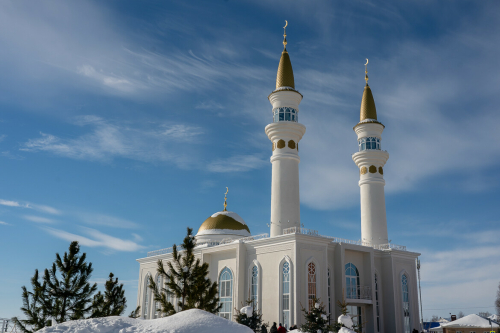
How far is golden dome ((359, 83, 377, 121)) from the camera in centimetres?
3650

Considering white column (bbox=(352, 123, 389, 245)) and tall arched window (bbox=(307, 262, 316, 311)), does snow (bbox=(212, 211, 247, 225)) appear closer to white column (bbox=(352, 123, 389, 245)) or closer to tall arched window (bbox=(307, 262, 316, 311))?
white column (bbox=(352, 123, 389, 245))

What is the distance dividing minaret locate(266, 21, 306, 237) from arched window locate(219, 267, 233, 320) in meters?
4.06

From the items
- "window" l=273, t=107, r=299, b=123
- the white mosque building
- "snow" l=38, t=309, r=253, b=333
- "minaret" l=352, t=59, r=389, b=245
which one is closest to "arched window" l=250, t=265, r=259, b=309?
the white mosque building

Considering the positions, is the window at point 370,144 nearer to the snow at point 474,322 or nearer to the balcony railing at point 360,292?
the balcony railing at point 360,292

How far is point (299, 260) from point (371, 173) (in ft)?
39.6

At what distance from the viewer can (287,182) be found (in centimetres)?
2950

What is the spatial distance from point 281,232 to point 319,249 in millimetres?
2933

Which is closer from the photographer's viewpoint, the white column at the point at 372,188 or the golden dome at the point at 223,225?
the white column at the point at 372,188

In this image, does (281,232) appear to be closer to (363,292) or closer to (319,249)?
(319,249)

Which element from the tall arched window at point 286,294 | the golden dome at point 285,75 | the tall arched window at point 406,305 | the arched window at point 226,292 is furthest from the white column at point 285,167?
the tall arched window at point 406,305

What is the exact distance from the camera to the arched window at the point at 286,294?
24.8 metres

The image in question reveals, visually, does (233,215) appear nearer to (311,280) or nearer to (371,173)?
(371,173)

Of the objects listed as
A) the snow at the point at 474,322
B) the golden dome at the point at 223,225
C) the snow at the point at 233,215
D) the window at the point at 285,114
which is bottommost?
the snow at the point at 474,322

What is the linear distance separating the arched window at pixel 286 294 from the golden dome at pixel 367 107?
1616cm
